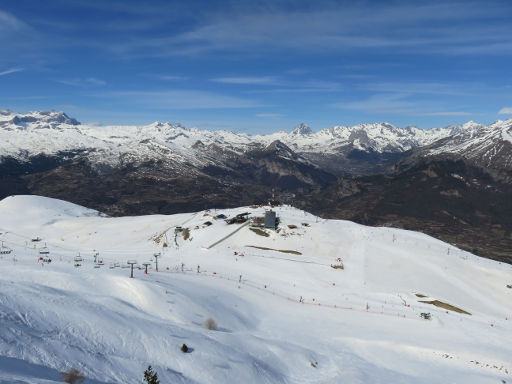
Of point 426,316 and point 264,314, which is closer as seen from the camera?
point 264,314

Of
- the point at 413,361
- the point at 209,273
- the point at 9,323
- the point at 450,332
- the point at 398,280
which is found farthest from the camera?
the point at 398,280

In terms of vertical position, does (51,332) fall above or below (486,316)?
above

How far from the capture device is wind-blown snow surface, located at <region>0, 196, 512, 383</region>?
81.1ft

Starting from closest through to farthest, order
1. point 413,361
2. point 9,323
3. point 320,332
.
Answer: point 9,323 → point 413,361 → point 320,332

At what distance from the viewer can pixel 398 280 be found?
70.8 m

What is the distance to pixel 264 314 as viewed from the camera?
46.8 metres

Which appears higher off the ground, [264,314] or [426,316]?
[426,316]

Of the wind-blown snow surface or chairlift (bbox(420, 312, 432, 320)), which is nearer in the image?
the wind-blown snow surface

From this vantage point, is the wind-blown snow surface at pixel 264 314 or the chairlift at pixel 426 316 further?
the chairlift at pixel 426 316

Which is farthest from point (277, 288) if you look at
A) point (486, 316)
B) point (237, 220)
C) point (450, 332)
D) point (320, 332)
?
point (237, 220)

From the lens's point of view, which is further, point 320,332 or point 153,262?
point 153,262

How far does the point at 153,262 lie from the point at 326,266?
1426 inches

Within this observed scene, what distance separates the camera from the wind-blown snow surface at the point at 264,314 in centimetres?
2472

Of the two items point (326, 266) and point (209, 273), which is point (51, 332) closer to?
point (209, 273)
